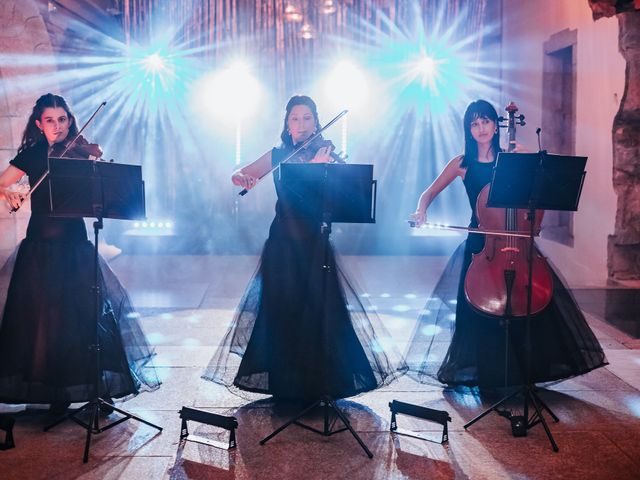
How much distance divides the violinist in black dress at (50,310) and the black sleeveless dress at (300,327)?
65 cm

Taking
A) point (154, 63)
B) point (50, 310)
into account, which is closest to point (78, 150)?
point (50, 310)

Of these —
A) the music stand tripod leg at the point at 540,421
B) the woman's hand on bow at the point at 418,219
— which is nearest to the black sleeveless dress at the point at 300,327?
the woman's hand on bow at the point at 418,219

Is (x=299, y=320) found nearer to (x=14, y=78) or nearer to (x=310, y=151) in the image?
(x=310, y=151)

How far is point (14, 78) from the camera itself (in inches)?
303

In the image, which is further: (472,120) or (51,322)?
(472,120)

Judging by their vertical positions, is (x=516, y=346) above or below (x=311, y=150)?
below

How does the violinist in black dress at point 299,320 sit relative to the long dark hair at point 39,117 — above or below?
below

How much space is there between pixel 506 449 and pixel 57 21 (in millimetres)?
7558

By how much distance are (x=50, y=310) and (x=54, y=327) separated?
89mm

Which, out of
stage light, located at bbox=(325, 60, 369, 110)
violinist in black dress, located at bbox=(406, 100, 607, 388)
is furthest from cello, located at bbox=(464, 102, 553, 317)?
stage light, located at bbox=(325, 60, 369, 110)

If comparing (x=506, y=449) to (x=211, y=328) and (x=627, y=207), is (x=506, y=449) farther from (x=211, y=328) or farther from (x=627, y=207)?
(x=627, y=207)

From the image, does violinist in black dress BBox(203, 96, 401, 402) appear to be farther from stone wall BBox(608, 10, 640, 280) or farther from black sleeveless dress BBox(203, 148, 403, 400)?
stone wall BBox(608, 10, 640, 280)

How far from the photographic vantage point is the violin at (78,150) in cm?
398

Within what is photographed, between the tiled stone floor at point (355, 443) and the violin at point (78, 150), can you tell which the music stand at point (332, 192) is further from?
the violin at point (78, 150)
